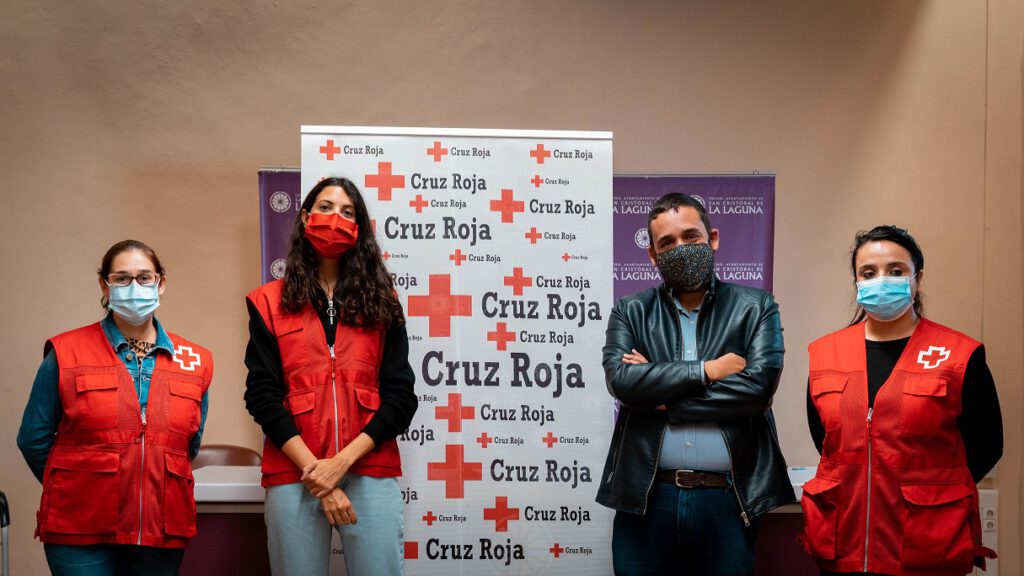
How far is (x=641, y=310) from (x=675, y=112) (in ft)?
7.64

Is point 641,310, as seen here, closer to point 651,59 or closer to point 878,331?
point 878,331

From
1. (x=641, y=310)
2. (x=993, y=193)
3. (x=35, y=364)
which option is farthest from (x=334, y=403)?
(x=993, y=193)

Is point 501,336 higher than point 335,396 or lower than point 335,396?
higher

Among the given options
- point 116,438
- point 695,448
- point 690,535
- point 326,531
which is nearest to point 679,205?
point 695,448

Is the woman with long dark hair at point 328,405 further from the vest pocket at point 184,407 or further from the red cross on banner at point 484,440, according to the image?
the red cross on banner at point 484,440

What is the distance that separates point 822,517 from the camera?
7.57 feet

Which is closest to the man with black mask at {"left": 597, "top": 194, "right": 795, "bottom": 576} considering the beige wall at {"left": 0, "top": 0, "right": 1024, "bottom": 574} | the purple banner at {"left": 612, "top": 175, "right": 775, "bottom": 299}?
the purple banner at {"left": 612, "top": 175, "right": 775, "bottom": 299}

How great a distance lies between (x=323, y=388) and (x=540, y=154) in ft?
4.30

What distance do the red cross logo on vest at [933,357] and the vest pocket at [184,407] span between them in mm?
2113

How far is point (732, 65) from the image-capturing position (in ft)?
15.1

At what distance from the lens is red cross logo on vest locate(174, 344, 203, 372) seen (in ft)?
8.46

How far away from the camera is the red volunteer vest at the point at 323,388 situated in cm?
253

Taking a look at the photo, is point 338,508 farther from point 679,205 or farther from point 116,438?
point 679,205

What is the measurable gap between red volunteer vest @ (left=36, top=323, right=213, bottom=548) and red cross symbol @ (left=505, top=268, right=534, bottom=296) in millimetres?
1244
